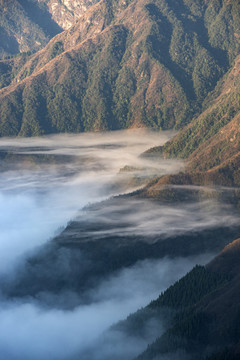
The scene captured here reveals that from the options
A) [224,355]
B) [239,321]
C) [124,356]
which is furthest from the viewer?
[124,356]

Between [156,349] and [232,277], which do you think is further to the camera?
Result: [232,277]

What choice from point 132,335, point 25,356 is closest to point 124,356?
point 132,335

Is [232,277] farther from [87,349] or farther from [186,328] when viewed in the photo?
[87,349]

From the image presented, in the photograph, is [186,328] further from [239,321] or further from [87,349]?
[87,349]

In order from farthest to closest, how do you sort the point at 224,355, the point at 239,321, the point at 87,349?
the point at 87,349, the point at 239,321, the point at 224,355

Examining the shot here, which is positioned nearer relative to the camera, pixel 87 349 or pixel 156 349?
pixel 156 349

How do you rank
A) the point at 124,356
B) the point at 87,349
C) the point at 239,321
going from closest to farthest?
the point at 239,321, the point at 124,356, the point at 87,349

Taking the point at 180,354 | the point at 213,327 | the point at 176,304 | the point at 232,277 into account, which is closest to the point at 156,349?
the point at 180,354

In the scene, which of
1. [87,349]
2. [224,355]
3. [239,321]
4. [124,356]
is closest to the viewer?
[224,355]

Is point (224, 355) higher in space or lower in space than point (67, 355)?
higher
